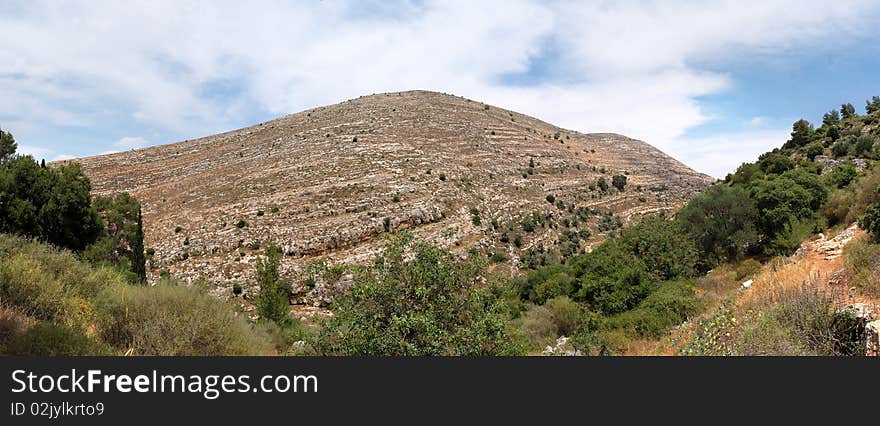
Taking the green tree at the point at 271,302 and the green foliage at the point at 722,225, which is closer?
the green tree at the point at 271,302

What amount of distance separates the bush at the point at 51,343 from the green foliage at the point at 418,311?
341 cm

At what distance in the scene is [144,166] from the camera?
4897 cm

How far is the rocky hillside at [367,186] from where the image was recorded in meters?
31.5

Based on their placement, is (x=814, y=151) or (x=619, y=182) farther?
(x=619, y=182)

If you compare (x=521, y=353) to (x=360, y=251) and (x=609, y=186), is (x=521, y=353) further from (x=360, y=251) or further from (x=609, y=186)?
(x=609, y=186)

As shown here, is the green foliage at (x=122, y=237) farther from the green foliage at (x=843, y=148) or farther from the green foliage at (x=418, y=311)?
the green foliage at (x=843, y=148)

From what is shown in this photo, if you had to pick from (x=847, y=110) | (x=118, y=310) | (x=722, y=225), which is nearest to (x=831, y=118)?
(x=847, y=110)

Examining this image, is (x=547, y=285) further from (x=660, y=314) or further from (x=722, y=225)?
(x=722, y=225)

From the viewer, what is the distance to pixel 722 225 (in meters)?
22.4

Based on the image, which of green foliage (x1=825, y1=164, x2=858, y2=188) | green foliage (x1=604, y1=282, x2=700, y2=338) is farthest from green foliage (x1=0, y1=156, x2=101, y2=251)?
green foliage (x1=825, y1=164, x2=858, y2=188)

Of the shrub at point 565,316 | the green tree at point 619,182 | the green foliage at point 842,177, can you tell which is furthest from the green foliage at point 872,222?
the green tree at point 619,182

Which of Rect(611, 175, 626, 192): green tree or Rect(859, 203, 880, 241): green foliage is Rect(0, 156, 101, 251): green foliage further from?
Rect(611, 175, 626, 192): green tree

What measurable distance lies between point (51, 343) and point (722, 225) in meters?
24.9

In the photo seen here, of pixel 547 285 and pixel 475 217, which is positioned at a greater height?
pixel 475 217
